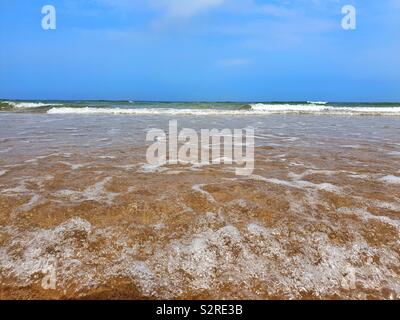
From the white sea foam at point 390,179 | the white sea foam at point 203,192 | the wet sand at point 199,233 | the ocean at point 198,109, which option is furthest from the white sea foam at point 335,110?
the white sea foam at point 203,192

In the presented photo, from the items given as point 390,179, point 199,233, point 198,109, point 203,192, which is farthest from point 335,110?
point 199,233

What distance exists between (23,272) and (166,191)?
6.24 feet

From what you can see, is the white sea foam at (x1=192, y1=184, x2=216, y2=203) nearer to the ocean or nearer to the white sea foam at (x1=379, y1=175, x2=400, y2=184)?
the white sea foam at (x1=379, y1=175, x2=400, y2=184)

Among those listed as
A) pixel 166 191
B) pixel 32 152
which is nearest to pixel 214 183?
pixel 166 191

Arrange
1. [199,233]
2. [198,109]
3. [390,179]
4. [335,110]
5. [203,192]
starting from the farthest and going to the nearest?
[198,109], [335,110], [390,179], [203,192], [199,233]

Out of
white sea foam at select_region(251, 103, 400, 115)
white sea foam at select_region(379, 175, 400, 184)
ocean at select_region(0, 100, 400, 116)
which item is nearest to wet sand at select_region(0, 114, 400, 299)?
white sea foam at select_region(379, 175, 400, 184)

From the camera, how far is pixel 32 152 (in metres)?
6.62

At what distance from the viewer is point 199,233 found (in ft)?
10.1

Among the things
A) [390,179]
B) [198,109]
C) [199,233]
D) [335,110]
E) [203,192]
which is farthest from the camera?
[198,109]

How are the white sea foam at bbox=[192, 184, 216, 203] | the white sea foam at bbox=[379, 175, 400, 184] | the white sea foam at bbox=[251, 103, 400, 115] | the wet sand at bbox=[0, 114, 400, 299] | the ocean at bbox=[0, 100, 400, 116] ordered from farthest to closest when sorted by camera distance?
the white sea foam at bbox=[251, 103, 400, 115]
the ocean at bbox=[0, 100, 400, 116]
the white sea foam at bbox=[379, 175, 400, 184]
the white sea foam at bbox=[192, 184, 216, 203]
the wet sand at bbox=[0, 114, 400, 299]

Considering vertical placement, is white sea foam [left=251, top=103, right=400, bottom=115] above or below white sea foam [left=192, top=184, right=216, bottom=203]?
above

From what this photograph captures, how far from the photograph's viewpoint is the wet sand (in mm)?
2420

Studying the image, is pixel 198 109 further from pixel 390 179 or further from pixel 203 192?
pixel 203 192

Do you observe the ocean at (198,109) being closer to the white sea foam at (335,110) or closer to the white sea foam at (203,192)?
the white sea foam at (335,110)
